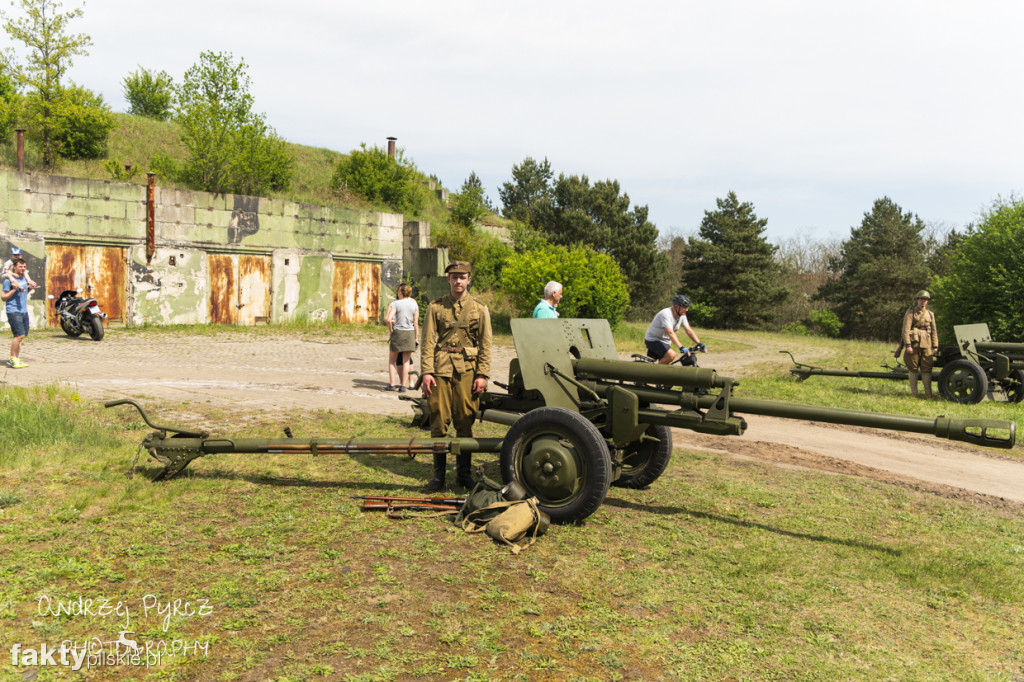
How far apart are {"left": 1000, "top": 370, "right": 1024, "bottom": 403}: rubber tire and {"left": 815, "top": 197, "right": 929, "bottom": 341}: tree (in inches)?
1271

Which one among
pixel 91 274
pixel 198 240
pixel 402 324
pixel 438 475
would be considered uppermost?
pixel 198 240

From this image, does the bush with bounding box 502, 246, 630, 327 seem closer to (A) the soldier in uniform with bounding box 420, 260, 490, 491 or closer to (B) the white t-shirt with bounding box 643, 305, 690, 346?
(B) the white t-shirt with bounding box 643, 305, 690, 346

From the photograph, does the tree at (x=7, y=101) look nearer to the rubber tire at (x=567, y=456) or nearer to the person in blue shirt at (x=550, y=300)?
the person in blue shirt at (x=550, y=300)

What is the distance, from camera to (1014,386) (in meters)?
12.7

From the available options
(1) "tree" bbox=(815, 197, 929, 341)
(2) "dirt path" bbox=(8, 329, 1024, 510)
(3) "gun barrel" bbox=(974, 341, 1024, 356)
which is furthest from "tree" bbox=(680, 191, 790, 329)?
(3) "gun barrel" bbox=(974, 341, 1024, 356)

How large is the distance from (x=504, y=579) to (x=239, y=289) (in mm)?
19430

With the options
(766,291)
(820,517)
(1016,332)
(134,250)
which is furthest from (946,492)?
(766,291)

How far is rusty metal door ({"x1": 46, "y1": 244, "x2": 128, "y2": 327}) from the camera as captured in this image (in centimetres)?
1858

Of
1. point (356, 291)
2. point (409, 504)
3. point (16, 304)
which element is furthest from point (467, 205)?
point (409, 504)

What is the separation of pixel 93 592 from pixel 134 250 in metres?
18.3

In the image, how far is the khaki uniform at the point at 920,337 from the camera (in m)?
12.6

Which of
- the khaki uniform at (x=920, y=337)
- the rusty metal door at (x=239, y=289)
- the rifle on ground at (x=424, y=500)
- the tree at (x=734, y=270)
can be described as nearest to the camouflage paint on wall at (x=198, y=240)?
the rusty metal door at (x=239, y=289)

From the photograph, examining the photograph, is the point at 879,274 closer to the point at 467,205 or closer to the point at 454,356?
the point at 467,205

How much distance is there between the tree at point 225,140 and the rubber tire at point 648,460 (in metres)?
28.6
